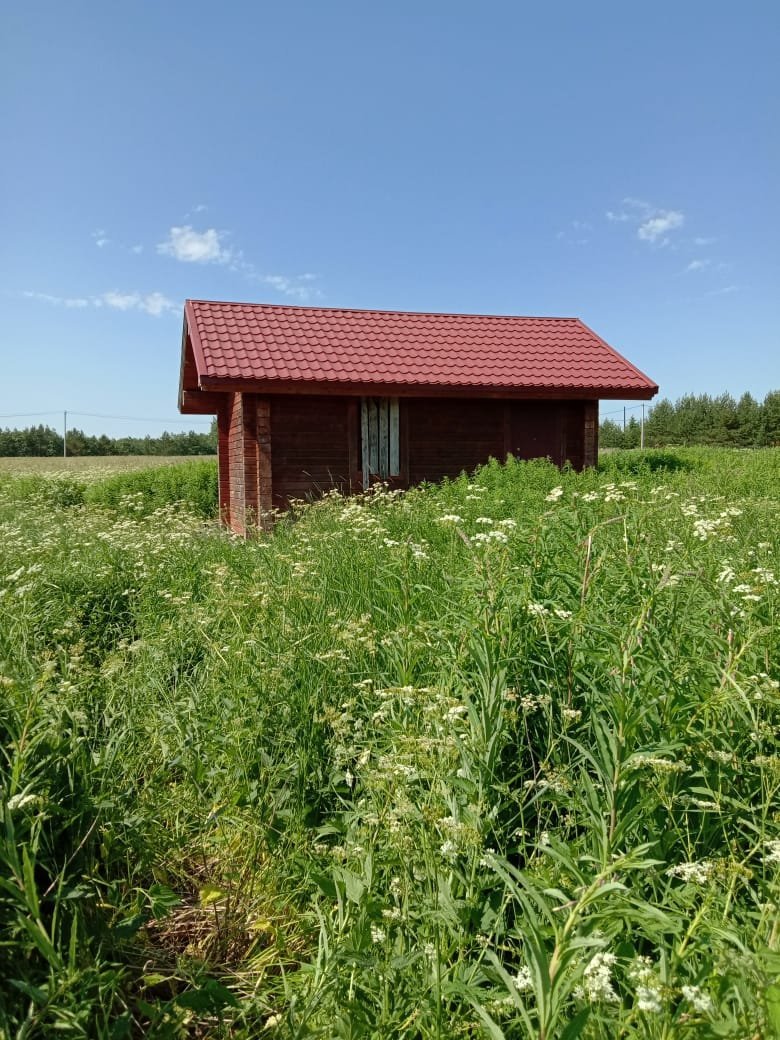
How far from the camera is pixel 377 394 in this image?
40.9 ft

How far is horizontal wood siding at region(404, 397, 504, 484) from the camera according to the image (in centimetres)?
1335

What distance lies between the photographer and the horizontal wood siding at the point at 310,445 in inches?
488

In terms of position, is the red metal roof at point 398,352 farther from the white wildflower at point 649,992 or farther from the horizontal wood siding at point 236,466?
the white wildflower at point 649,992

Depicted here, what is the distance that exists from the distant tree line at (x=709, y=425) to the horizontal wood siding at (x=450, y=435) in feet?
188

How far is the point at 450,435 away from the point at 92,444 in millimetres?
74212

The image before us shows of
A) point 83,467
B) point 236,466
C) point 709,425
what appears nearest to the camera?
point 236,466

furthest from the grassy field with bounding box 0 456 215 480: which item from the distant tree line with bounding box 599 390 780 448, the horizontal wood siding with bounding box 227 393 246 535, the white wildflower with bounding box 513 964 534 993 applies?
the distant tree line with bounding box 599 390 780 448

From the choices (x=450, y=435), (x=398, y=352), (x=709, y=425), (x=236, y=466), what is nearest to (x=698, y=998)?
(x=450, y=435)

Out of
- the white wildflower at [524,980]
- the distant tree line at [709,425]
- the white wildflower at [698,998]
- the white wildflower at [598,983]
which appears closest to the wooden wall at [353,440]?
the white wildflower at [524,980]

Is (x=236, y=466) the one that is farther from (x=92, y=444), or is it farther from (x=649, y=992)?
(x=92, y=444)

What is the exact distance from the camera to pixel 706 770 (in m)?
2.27

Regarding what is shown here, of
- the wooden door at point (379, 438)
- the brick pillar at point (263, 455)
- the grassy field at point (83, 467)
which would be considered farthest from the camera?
the grassy field at point (83, 467)

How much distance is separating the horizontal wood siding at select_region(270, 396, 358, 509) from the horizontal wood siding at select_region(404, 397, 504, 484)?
1269 mm

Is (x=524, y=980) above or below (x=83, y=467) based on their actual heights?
below
